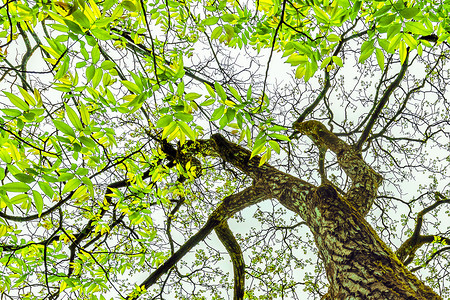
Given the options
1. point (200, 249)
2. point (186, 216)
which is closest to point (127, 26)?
point (186, 216)

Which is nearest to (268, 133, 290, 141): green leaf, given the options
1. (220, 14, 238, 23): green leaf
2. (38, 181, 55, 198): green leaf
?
(220, 14, 238, 23): green leaf

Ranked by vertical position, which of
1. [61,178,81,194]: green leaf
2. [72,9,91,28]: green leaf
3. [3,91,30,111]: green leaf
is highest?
[72,9,91,28]: green leaf

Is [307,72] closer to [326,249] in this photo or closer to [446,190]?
[326,249]

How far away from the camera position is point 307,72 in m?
1.12

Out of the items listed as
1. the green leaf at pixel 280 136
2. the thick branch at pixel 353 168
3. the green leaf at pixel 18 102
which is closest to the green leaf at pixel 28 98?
the green leaf at pixel 18 102

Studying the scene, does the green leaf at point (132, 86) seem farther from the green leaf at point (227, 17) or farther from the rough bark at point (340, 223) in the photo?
the rough bark at point (340, 223)

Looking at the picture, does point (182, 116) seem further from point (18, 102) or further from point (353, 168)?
point (353, 168)

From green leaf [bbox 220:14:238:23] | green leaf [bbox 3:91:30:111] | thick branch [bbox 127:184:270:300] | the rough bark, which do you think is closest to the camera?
green leaf [bbox 3:91:30:111]

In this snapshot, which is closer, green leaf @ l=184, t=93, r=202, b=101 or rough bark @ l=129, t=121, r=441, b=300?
green leaf @ l=184, t=93, r=202, b=101

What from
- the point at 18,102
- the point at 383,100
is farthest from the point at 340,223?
the point at 383,100

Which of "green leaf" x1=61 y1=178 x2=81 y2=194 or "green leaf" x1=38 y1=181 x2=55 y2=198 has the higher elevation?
"green leaf" x1=61 y1=178 x2=81 y2=194

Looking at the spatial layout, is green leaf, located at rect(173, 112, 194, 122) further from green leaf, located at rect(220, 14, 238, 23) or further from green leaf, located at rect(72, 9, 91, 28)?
green leaf, located at rect(220, 14, 238, 23)

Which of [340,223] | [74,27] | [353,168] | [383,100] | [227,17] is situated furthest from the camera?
[383,100]

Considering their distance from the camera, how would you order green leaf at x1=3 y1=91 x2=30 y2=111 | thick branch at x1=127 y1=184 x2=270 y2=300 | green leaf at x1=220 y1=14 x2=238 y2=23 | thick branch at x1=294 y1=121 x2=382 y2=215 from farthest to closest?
thick branch at x1=127 y1=184 x2=270 y2=300
thick branch at x1=294 y1=121 x2=382 y2=215
green leaf at x1=220 y1=14 x2=238 y2=23
green leaf at x1=3 y1=91 x2=30 y2=111
